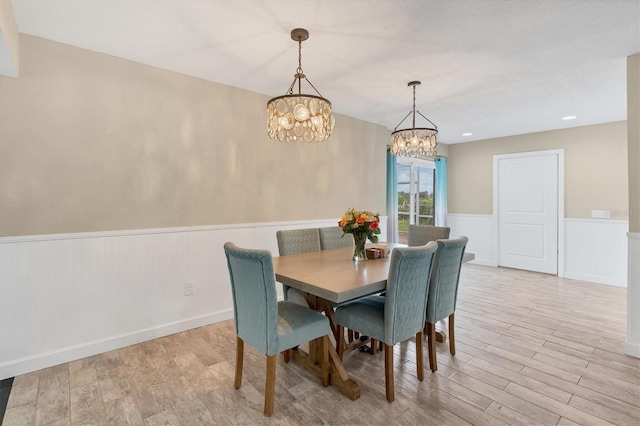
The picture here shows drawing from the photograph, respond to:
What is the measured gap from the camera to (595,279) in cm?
477

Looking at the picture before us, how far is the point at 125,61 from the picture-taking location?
8.82ft

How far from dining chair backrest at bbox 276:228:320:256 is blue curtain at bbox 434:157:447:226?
150 inches

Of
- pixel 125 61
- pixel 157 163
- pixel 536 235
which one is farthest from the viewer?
pixel 536 235

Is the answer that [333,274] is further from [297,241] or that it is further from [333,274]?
[297,241]

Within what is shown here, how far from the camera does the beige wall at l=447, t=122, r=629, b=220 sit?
4.58 metres

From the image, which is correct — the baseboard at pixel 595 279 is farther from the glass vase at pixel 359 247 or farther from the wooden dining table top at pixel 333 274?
the glass vase at pixel 359 247

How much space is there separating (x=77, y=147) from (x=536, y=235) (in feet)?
20.9

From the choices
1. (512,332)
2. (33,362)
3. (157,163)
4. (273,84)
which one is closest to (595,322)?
(512,332)

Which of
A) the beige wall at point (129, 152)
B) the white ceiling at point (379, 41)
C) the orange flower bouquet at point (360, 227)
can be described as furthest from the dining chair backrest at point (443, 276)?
the beige wall at point (129, 152)

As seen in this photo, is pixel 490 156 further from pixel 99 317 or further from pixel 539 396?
pixel 99 317

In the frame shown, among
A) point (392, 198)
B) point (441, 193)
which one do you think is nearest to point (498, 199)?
point (441, 193)

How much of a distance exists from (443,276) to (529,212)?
412 centimetres

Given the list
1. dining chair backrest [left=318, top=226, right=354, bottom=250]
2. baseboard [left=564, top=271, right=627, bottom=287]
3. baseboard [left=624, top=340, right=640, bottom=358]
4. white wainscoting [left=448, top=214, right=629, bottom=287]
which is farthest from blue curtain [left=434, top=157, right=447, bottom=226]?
baseboard [left=624, top=340, right=640, bottom=358]

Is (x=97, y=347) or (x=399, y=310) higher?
(x=399, y=310)
